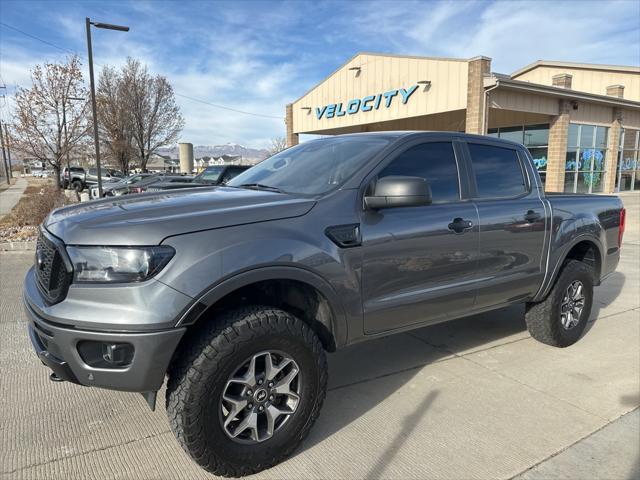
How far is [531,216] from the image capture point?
3807 millimetres

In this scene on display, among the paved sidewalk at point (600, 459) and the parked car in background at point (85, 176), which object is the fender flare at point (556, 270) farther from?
the parked car in background at point (85, 176)

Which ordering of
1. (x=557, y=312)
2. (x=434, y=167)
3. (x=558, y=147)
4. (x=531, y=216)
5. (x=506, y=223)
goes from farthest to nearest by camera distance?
(x=558, y=147) < (x=557, y=312) < (x=531, y=216) < (x=506, y=223) < (x=434, y=167)

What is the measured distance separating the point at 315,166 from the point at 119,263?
159cm

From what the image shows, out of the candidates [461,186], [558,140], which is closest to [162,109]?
[558,140]

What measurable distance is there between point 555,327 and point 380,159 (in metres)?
2.45

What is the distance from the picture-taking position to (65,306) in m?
2.19

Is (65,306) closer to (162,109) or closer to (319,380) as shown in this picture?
(319,380)

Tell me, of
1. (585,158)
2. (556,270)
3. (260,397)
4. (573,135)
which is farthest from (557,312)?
(585,158)

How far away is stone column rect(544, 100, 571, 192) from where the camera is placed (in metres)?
18.6

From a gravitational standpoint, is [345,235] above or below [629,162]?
below

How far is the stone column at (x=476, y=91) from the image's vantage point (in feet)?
49.2

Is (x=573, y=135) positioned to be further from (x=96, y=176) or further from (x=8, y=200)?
(x=96, y=176)

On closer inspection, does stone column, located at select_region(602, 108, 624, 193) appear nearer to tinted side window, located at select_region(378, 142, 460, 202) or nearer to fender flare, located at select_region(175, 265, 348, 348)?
tinted side window, located at select_region(378, 142, 460, 202)

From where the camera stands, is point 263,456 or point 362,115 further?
point 362,115
